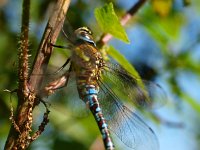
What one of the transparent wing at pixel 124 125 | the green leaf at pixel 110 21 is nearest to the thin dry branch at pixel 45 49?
the green leaf at pixel 110 21

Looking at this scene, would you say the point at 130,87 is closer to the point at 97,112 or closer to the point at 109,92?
the point at 109,92

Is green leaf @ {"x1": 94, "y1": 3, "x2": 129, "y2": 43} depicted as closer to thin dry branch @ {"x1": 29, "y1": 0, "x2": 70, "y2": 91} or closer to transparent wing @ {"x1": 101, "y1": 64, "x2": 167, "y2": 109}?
thin dry branch @ {"x1": 29, "y1": 0, "x2": 70, "y2": 91}

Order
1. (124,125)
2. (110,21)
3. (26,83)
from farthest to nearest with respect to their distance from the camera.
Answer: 1. (124,125)
2. (110,21)
3. (26,83)

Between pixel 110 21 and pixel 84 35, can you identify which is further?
pixel 84 35

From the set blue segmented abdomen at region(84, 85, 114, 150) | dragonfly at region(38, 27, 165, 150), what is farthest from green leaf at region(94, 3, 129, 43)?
blue segmented abdomen at region(84, 85, 114, 150)

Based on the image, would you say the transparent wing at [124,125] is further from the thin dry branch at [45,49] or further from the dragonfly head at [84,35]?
the thin dry branch at [45,49]

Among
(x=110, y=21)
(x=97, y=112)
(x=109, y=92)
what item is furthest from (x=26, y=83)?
(x=109, y=92)

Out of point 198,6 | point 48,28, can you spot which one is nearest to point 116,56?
point 48,28

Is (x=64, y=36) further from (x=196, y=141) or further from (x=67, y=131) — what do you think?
(x=196, y=141)
